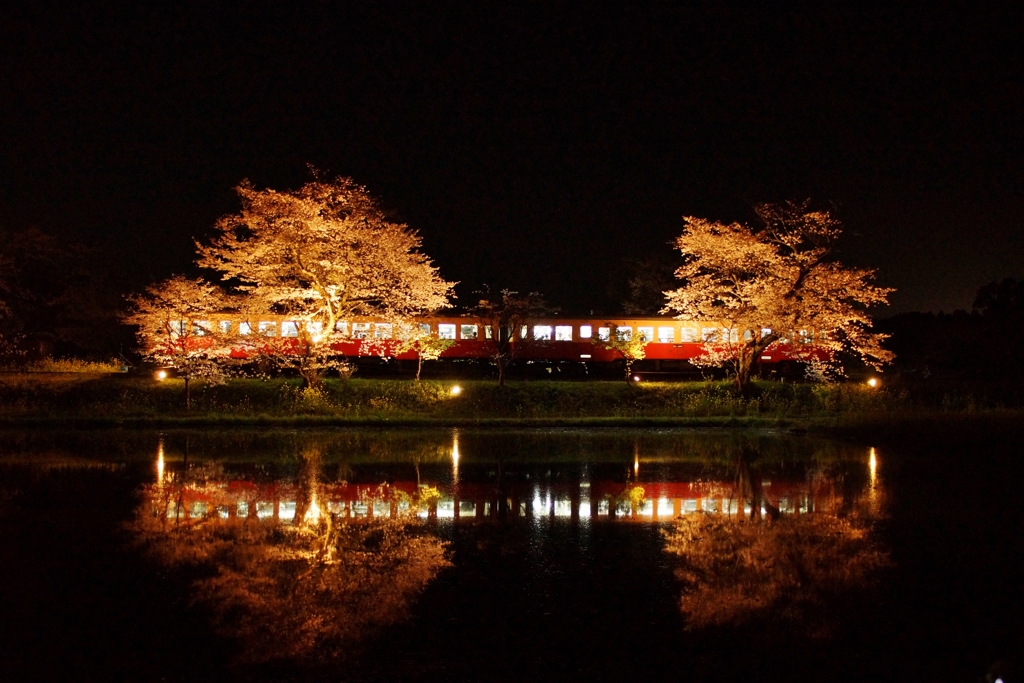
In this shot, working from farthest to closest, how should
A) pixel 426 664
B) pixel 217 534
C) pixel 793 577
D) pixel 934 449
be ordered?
pixel 934 449
pixel 217 534
pixel 793 577
pixel 426 664

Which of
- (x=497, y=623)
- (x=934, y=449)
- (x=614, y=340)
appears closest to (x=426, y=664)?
(x=497, y=623)

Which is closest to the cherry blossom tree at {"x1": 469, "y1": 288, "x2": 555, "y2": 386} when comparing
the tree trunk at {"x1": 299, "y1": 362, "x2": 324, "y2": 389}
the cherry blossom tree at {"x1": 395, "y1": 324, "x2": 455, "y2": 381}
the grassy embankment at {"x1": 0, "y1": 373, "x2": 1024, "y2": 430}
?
the cherry blossom tree at {"x1": 395, "y1": 324, "x2": 455, "y2": 381}

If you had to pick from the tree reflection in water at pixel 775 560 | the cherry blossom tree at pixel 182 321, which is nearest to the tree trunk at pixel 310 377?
the cherry blossom tree at pixel 182 321

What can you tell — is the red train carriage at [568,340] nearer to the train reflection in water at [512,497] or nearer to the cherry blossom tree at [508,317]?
the cherry blossom tree at [508,317]

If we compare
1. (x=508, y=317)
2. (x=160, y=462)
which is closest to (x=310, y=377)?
(x=508, y=317)

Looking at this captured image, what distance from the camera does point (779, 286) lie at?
23953mm

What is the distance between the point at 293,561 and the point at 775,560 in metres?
4.25

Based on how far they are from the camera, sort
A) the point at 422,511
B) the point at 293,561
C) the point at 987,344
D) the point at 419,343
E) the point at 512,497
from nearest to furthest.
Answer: the point at 293,561 < the point at 422,511 < the point at 512,497 < the point at 419,343 < the point at 987,344

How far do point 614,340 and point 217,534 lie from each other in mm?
19626

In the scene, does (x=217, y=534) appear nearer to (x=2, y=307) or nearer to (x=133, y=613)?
(x=133, y=613)

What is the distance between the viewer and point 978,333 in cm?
3166

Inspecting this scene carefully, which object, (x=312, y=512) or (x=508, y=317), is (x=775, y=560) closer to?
(x=312, y=512)

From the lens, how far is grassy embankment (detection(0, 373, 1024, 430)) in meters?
19.3

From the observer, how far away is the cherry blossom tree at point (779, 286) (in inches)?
930
